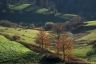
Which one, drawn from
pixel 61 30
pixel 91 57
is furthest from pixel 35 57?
pixel 61 30

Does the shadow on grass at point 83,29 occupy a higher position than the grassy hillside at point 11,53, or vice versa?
the grassy hillside at point 11,53

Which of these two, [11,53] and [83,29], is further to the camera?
[83,29]

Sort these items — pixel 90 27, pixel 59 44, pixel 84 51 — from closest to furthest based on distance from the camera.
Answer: pixel 59 44 < pixel 84 51 < pixel 90 27

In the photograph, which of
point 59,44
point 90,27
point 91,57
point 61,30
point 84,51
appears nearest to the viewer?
point 59,44

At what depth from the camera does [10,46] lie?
86.2 meters

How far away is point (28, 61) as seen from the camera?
253 feet

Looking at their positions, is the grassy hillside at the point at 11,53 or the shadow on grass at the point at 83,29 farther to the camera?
the shadow on grass at the point at 83,29

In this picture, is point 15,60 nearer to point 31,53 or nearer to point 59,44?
point 31,53

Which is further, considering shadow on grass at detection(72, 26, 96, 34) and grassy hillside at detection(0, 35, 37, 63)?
shadow on grass at detection(72, 26, 96, 34)

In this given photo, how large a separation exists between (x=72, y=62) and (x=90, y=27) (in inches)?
4091

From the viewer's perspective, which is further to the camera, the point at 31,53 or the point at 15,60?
the point at 31,53

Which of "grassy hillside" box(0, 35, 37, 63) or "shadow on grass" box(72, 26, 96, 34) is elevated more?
"grassy hillside" box(0, 35, 37, 63)

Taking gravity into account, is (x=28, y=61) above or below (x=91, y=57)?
above

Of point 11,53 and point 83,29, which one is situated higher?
point 11,53
